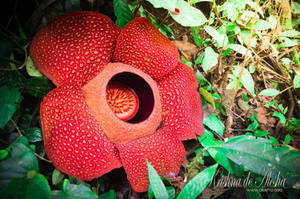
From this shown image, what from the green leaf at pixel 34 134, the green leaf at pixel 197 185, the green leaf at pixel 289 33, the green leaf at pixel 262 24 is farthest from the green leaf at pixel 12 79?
the green leaf at pixel 289 33

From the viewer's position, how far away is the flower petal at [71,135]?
3.14ft

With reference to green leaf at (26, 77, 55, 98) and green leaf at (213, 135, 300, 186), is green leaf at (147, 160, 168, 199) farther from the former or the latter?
green leaf at (26, 77, 55, 98)

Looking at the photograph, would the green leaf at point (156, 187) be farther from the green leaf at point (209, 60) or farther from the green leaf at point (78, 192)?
the green leaf at point (209, 60)

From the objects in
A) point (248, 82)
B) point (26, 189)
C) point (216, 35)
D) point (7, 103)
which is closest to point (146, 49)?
point (216, 35)

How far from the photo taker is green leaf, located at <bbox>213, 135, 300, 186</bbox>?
1.15 meters

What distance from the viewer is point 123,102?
1.31 meters

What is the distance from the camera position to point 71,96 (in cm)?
100

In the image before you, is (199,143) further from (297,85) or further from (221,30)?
(297,85)

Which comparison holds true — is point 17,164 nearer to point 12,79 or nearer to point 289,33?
point 12,79

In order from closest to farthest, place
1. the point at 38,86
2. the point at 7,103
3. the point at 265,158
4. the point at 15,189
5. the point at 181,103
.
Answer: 1. the point at 15,189
2. the point at 7,103
3. the point at 38,86
4. the point at 265,158
5. the point at 181,103

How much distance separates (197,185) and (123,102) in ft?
2.34

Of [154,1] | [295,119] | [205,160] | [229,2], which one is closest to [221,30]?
[229,2]

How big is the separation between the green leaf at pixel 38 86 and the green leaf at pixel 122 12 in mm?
580

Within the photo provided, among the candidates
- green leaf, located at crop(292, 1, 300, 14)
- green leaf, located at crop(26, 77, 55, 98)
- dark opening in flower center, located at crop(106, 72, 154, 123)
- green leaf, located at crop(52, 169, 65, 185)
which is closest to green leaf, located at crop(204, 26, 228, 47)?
dark opening in flower center, located at crop(106, 72, 154, 123)
